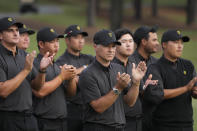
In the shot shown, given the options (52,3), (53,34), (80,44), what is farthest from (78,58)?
(52,3)

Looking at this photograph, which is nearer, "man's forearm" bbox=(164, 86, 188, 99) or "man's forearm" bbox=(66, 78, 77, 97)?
"man's forearm" bbox=(164, 86, 188, 99)

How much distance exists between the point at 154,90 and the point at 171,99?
38 cm

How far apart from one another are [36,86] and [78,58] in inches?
94.6

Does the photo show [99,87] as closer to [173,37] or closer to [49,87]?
[49,87]

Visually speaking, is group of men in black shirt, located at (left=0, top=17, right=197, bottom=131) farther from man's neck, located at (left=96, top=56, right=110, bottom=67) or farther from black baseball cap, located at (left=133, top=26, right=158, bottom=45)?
black baseball cap, located at (left=133, top=26, right=158, bottom=45)

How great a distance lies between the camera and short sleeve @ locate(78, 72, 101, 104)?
281 inches

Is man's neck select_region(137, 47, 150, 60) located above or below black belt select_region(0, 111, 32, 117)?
above

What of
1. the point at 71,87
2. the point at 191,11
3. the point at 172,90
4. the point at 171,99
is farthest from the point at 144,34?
the point at 191,11

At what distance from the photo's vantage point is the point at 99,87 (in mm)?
Answer: 7230

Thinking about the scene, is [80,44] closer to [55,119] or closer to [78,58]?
[78,58]

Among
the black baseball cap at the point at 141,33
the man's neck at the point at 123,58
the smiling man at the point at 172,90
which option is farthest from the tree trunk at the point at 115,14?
the smiling man at the point at 172,90

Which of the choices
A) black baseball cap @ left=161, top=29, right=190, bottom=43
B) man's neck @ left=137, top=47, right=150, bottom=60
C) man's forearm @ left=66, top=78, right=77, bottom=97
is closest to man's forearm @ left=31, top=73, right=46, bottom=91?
man's forearm @ left=66, top=78, right=77, bottom=97

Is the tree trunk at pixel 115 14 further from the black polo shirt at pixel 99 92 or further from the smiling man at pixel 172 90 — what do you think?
the black polo shirt at pixel 99 92

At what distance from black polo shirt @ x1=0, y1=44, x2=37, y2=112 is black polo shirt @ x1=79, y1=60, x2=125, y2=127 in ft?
2.85
